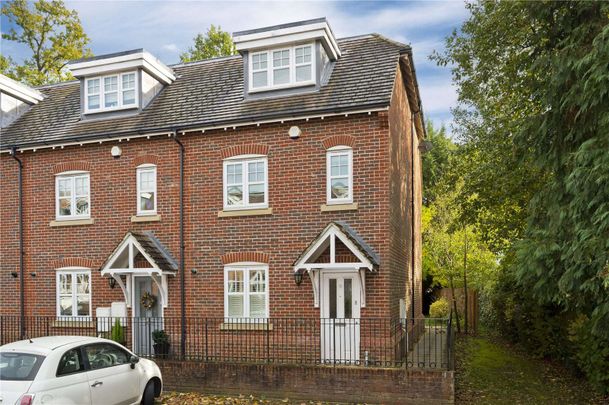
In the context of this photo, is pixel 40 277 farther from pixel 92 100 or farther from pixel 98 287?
pixel 92 100

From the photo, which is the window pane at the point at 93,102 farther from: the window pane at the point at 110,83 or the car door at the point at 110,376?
the car door at the point at 110,376

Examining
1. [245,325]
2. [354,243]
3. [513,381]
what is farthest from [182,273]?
[513,381]

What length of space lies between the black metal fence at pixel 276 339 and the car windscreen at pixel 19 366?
16.7 ft

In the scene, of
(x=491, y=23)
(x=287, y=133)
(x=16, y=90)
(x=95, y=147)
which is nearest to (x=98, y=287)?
(x=95, y=147)

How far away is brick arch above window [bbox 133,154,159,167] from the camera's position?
1596cm

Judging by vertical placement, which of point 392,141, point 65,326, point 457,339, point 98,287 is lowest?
point 457,339

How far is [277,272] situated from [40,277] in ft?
25.7

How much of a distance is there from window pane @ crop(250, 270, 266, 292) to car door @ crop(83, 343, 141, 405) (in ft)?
15.1

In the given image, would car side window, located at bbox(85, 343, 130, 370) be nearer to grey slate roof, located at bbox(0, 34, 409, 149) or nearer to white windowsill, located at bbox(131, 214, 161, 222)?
white windowsill, located at bbox(131, 214, 161, 222)

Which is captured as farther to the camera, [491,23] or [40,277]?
[40,277]

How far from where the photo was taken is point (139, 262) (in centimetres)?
1559

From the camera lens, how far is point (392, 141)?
48.5 feet

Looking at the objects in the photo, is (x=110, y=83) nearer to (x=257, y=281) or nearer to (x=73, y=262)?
(x=73, y=262)

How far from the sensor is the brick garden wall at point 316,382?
11.5 metres
